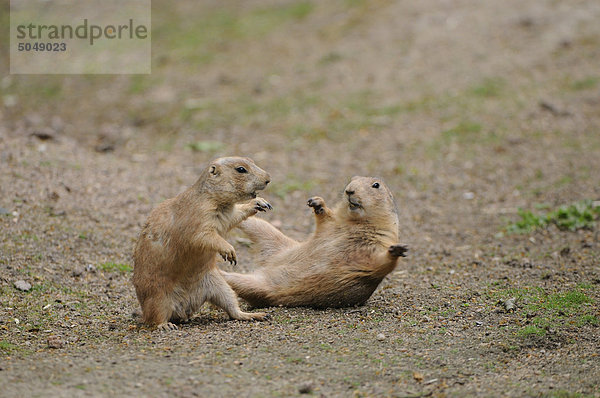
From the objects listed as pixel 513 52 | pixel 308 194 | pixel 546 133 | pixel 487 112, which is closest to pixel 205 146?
pixel 308 194

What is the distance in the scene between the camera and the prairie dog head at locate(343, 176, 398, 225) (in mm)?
6438

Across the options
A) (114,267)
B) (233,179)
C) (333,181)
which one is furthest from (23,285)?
(333,181)

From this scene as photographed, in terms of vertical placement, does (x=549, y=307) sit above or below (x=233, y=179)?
below

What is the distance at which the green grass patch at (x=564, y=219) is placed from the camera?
336 inches

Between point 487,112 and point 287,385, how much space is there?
8590mm

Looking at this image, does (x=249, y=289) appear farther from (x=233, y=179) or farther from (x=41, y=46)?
(x=41, y=46)

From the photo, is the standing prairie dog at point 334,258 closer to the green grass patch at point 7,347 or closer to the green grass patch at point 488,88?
the green grass patch at point 7,347

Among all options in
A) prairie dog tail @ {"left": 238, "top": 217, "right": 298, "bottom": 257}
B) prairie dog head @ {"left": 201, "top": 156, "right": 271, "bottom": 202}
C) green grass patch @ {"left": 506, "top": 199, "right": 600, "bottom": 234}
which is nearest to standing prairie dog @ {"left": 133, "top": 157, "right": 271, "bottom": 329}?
prairie dog head @ {"left": 201, "top": 156, "right": 271, "bottom": 202}

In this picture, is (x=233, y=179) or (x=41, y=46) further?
(x=41, y=46)

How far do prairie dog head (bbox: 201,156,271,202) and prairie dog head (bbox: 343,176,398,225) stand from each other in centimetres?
87

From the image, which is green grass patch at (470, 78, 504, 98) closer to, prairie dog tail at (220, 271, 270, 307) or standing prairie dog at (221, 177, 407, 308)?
standing prairie dog at (221, 177, 407, 308)

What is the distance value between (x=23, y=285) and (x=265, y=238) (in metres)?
2.25

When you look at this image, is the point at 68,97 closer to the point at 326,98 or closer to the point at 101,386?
the point at 326,98

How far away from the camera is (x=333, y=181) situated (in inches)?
400
